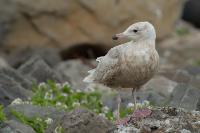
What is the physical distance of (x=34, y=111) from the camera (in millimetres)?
11312

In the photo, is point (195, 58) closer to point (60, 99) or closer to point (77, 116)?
point (60, 99)

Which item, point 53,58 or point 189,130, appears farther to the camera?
point 53,58

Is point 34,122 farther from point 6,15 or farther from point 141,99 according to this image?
point 6,15

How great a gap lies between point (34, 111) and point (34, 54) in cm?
782

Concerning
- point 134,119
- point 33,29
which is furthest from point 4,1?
point 134,119

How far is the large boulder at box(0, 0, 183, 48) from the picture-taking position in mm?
21359

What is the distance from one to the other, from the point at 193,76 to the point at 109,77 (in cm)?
517

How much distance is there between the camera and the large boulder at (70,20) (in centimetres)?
2136

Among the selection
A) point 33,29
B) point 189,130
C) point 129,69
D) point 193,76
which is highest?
point 33,29

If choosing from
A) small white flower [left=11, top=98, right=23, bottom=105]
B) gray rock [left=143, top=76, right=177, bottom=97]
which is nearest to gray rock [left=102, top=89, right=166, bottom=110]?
gray rock [left=143, top=76, right=177, bottom=97]

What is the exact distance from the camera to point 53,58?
1944 cm

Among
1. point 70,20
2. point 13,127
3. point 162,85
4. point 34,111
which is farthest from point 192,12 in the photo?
point 13,127

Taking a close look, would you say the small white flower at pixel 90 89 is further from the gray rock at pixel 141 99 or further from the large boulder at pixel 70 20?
the large boulder at pixel 70 20

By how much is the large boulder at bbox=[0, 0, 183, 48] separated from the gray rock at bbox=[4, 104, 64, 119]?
10.0 meters
